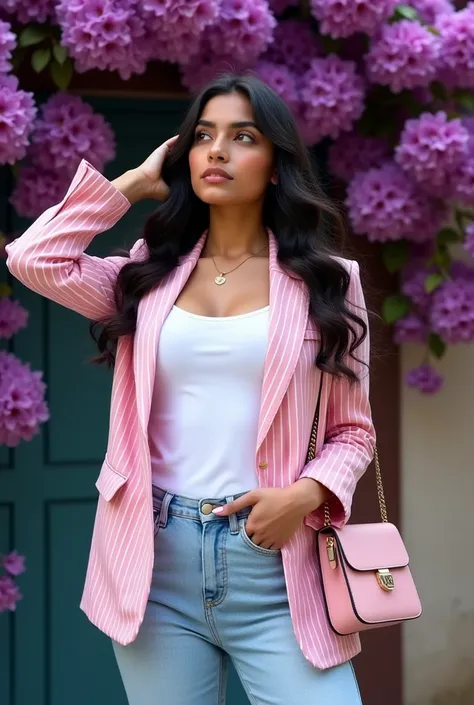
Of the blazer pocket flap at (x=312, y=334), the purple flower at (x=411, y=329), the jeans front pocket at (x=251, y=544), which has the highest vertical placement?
the purple flower at (x=411, y=329)

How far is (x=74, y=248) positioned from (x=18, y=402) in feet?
3.15

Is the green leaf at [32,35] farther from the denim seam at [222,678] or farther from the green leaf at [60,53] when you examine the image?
the denim seam at [222,678]

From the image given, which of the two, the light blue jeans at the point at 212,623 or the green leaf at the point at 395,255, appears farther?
the green leaf at the point at 395,255

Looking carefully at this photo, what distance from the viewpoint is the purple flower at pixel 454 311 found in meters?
3.57

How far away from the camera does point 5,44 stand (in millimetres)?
3027

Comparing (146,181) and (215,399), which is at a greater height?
(146,181)

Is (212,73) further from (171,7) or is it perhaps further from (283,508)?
(283,508)

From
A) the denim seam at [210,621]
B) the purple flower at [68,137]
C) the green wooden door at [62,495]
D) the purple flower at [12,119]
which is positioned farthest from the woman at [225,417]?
the green wooden door at [62,495]

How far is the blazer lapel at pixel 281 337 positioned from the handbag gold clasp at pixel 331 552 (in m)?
0.28

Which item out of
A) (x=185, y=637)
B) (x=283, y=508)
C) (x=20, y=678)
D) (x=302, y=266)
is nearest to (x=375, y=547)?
(x=283, y=508)

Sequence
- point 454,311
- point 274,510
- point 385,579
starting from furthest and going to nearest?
point 454,311, point 385,579, point 274,510

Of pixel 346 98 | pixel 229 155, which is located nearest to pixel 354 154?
pixel 346 98

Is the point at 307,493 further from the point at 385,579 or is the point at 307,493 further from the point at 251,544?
the point at 385,579

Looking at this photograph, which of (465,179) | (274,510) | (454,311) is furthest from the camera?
(454,311)
